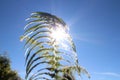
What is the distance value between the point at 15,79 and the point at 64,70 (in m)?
62.3

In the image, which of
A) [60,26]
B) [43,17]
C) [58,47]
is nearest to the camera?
[60,26]

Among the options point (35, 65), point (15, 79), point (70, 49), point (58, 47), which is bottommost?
point (35, 65)

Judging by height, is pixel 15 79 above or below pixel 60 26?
above

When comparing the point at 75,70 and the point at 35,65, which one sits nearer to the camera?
the point at 35,65

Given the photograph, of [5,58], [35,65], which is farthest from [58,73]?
[5,58]

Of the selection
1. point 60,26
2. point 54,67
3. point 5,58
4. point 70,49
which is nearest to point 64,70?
point 54,67

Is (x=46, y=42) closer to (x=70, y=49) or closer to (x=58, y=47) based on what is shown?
(x=58, y=47)

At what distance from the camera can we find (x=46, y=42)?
3.11 m

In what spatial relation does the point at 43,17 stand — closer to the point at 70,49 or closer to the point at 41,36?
the point at 41,36

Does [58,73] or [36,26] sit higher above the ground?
[36,26]

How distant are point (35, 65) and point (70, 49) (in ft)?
1.41

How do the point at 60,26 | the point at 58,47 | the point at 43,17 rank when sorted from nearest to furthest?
1. the point at 60,26
2. the point at 43,17
3. the point at 58,47

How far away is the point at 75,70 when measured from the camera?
122 inches

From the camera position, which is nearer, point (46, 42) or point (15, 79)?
point (46, 42)
